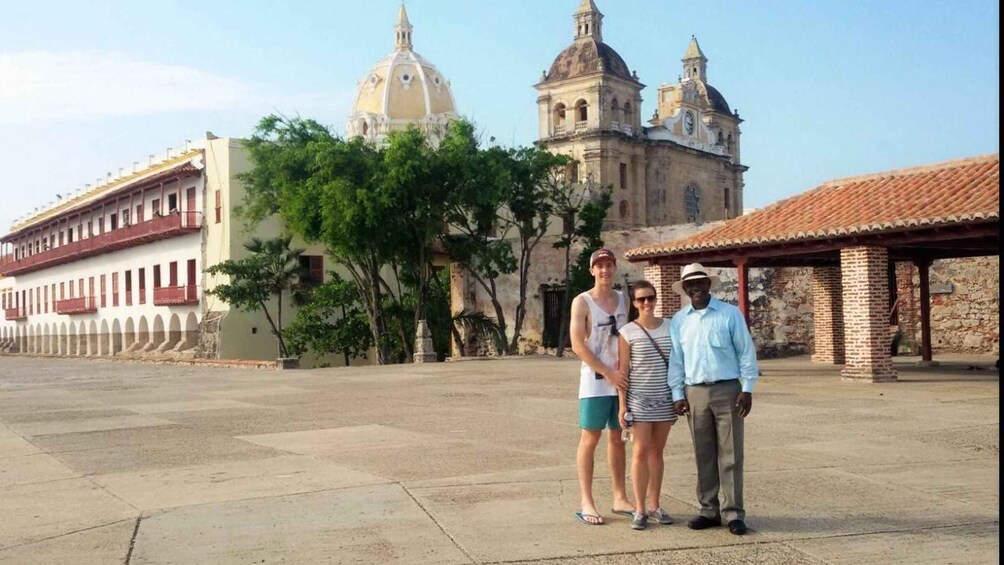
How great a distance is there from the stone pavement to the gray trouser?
19 centimetres

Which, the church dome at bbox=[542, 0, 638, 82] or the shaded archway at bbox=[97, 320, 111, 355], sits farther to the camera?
the church dome at bbox=[542, 0, 638, 82]

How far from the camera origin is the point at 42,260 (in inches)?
2450

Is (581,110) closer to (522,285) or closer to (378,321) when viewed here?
(522,285)

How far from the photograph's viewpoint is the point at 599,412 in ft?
20.6

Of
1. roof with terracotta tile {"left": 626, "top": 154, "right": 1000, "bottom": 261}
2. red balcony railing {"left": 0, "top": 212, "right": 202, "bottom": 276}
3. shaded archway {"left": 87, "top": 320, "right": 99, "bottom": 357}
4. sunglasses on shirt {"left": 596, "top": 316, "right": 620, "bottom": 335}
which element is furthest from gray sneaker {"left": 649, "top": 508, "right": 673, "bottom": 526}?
shaded archway {"left": 87, "top": 320, "right": 99, "bottom": 357}

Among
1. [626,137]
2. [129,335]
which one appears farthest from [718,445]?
[626,137]

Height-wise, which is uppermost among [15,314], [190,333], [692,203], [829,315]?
[692,203]

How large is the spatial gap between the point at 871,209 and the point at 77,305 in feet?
159

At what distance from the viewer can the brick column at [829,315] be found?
74.9 feet

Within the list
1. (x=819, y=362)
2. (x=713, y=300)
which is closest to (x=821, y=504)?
(x=713, y=300)

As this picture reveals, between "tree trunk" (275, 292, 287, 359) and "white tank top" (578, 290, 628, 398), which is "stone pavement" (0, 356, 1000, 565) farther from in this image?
"tree trunk" (275, 292, 287, 359)

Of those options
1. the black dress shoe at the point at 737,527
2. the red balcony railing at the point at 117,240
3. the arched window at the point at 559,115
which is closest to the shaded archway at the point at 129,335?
the red balcony railing at the point at 117,240

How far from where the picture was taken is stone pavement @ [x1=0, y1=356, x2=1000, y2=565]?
581 cm

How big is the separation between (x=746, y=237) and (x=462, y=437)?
9715mm
